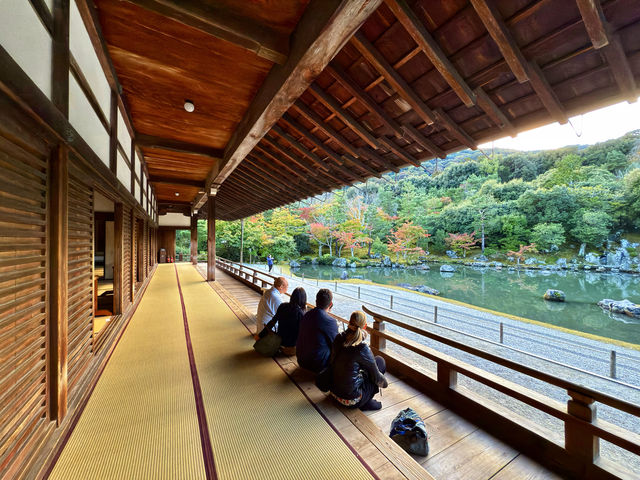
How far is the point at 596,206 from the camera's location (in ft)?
66.4

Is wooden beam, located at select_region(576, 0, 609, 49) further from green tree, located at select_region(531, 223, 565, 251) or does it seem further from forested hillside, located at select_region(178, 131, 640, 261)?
green tree, located at select_region(531, 223, 565, 251)

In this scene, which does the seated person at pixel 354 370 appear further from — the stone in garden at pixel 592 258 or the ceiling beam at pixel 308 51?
the stone in garden at pixel 592 258

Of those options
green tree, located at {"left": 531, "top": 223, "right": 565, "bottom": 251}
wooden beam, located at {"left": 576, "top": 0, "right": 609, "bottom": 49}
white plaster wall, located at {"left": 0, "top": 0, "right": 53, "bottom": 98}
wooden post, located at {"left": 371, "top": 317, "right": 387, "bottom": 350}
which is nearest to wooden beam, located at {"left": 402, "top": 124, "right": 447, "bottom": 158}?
wooden beam, located at {"left": 576, "top": 0, "right": 609, "bottom": 49}

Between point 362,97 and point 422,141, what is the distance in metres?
0.83

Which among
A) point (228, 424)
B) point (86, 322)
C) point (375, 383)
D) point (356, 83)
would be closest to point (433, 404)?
point (375, 383)

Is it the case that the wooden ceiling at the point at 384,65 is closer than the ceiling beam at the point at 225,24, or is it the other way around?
the wooden ceiling at the point at 384,65

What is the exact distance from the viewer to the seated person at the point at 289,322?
9.62ft

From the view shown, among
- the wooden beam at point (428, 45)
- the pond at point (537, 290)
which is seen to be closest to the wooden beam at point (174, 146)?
the wooden beam at point (428, 45)

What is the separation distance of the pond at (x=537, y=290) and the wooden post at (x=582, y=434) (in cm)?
998

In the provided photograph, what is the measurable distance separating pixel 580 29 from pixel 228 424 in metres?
3.48

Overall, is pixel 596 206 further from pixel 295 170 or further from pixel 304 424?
pixel 304 424

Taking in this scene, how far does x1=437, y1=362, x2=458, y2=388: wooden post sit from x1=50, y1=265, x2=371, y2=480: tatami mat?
43.1 inches

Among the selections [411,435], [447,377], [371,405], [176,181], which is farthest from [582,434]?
[176,181]

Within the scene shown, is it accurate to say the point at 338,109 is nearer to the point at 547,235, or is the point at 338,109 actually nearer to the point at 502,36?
the point at 502,36
